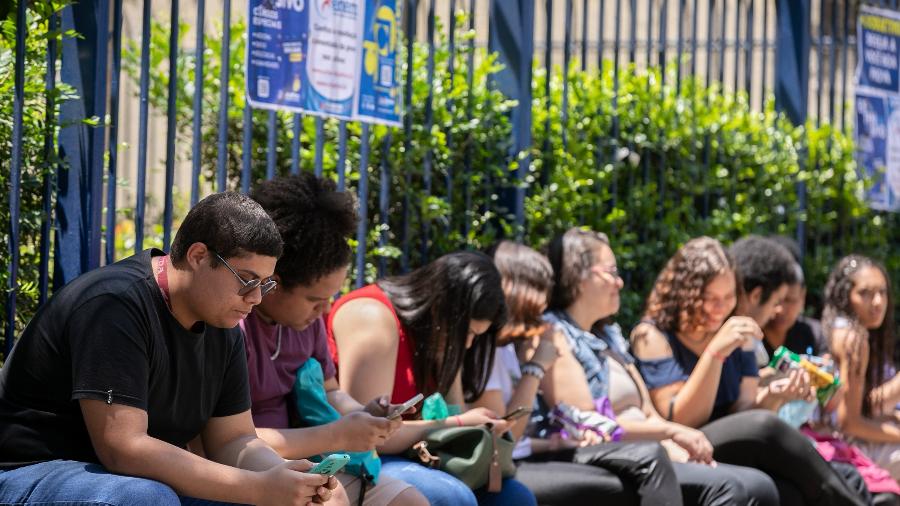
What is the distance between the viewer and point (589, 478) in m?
4.92

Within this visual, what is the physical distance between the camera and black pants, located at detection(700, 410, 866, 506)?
5.57 m

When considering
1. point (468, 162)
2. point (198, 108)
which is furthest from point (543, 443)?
point (198, 108)

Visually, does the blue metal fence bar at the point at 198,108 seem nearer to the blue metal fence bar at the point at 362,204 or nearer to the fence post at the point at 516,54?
the blue metal fence bar at the point at 362,204

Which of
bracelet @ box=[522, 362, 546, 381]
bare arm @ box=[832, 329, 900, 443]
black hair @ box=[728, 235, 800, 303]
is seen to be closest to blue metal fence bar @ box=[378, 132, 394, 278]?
bracelet @ box=[522, 362, 546, 381]

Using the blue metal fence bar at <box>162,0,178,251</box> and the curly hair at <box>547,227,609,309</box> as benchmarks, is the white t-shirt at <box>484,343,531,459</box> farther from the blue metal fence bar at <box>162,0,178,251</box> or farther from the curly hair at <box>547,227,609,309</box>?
the blue metal fence bar at <box>162,0,178,251</box>

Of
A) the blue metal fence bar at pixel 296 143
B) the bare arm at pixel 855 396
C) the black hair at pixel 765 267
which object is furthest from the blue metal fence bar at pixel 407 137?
the bare arm at pixel 855 396

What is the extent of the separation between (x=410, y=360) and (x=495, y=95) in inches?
64.3

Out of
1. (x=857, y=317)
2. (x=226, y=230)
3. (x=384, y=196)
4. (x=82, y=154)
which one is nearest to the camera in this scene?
(x=226, y=230)

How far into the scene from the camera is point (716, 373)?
5660 mm

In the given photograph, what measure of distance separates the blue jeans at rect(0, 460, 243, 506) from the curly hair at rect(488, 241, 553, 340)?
2209 mm

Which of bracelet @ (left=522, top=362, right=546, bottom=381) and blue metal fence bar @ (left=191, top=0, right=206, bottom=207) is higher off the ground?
blue metal fence bar @ (left=191, top=0, right=206, bottom=207)

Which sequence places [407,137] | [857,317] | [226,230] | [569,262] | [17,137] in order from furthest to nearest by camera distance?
1. [857,317]
2. [569,262]
3. [407,137]
4. [17,137]
5. [226,230]

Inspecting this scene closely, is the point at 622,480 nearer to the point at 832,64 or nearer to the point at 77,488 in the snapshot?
the point at 77,488

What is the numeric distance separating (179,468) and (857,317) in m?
4.44
